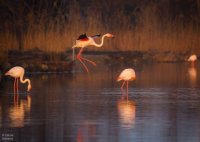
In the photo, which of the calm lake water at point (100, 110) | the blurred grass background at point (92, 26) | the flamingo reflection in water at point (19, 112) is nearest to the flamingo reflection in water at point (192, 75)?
the calm lake water at point (100, 110)

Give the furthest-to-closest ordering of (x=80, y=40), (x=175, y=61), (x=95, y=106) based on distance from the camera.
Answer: (x=175, y=61) → (x=80, y=40) → (x=95, y=106)

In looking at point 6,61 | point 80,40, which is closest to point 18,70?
point 6,61

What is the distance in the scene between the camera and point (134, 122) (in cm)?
1232

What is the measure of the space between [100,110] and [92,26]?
53.2ft

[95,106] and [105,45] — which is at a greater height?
[105,45]

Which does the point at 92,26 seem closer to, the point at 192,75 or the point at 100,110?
the point at 192,75

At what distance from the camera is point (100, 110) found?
13922 mm

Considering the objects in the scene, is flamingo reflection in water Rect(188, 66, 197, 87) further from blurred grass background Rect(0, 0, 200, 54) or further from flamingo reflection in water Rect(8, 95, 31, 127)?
flamingo reflection in water Rect(8, 95, 31, 127)

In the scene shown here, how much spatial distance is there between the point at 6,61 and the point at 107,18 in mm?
10679

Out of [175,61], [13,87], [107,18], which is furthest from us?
[107,18]

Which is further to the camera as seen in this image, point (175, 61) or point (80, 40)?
point (175, 61)

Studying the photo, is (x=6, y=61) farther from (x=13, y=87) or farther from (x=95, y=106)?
(x=95, y=106)

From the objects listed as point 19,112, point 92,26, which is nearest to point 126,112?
point 19,112

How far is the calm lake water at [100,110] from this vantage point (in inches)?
436
